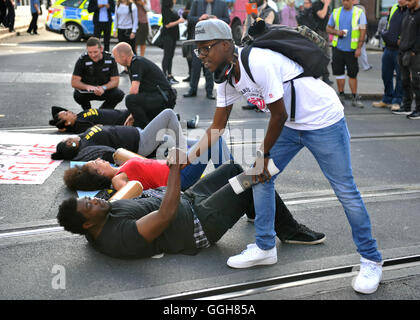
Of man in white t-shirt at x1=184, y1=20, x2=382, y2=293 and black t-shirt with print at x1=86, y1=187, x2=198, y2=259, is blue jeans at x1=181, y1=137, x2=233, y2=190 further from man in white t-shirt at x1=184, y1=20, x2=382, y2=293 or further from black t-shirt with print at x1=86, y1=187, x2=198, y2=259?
man in white t-shirt at x1=184, y1=20, x2=382, y2=293

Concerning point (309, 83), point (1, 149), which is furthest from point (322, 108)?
point (1, 149)

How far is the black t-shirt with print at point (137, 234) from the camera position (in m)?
3.75

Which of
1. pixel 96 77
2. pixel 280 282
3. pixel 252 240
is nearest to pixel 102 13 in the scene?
pixel 96 77

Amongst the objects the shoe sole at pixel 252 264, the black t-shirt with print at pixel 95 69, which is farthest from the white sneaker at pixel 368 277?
the black t-shirt with print at pixel 95 69

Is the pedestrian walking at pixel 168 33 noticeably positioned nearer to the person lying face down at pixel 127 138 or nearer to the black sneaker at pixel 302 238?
the person lying face down at pixel 127 138

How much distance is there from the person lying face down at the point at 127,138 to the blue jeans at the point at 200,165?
122 centimetres

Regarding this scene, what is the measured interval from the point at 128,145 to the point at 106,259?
270 centimetres

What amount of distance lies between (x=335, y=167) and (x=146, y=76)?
4.72 m

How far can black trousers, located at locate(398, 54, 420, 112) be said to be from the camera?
352 inches

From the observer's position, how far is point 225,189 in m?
3.97

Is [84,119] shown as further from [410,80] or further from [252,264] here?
[410,80]

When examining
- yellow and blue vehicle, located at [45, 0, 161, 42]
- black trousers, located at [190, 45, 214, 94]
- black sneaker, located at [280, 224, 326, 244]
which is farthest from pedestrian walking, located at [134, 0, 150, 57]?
black sneaker, located at [280, 224, 326, 244]

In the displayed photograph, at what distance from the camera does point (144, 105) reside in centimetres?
753
